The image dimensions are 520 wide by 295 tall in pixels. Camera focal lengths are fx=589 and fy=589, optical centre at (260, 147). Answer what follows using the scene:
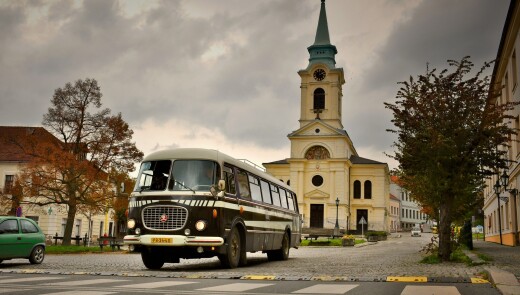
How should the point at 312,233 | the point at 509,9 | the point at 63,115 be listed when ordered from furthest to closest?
the point at 312,233 < the point at 63,115 < the point at 509,9

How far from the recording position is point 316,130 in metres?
80.7

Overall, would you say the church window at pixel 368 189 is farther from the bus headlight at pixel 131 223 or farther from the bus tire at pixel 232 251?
the bus headlight at pixel 131 223

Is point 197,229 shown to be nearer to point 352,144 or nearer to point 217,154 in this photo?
point 217,154

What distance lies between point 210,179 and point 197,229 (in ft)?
Answer: 4.55

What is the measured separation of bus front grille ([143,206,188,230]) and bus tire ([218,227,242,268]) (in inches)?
57.6

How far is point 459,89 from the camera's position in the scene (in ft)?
58.7

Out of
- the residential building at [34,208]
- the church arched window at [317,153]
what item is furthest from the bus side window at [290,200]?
the church arched window at [317,153]

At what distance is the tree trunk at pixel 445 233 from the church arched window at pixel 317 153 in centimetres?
6305

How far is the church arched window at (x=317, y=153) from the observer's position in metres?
81.1

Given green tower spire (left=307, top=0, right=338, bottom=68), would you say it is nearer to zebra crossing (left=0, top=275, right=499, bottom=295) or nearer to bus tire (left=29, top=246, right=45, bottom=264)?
bus tire (left=29, top=246, right=45, bottom=264)

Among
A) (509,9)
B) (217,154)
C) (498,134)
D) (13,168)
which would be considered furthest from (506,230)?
(13,168)

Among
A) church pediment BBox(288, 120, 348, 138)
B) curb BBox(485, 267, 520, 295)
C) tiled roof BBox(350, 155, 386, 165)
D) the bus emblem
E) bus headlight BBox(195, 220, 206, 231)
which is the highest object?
church pediment BBox(288, 120, 348, 138)

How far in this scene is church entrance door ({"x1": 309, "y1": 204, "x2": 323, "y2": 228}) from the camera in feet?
258

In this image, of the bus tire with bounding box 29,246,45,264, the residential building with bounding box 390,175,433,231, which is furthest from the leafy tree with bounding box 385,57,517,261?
the residential building with bounding box 390,175,433,231
